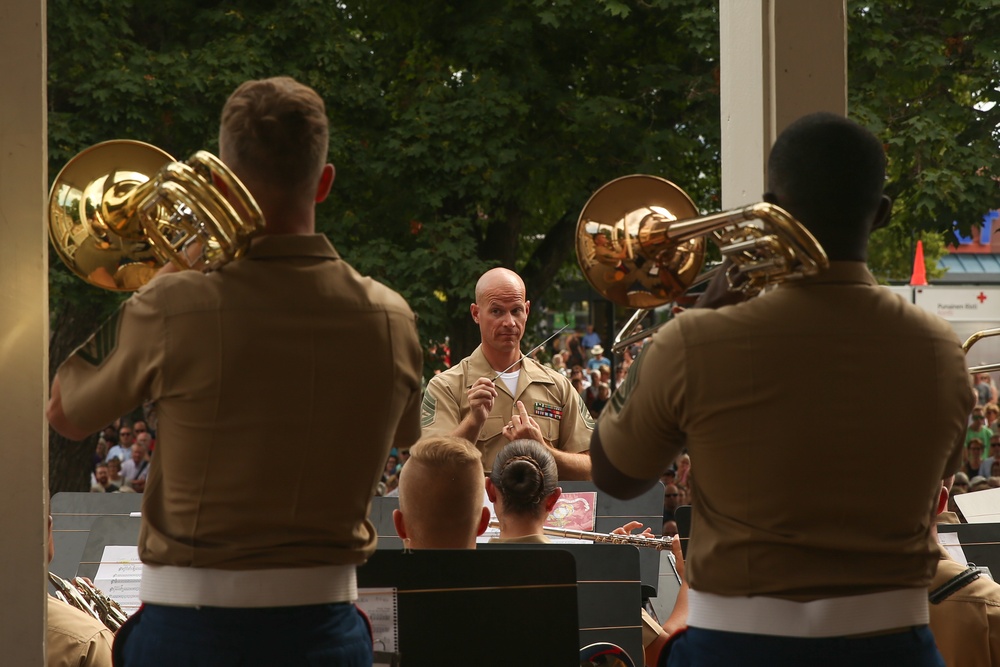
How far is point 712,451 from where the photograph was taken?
2.20 metres

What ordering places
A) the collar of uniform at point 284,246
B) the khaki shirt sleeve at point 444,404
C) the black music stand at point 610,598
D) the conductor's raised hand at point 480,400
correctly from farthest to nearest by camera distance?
1. the khaki shirt sleeve at point 444,404
2. the conductor's raised hand at point 480,400
3. the black music stand at point 610,598
4. the collar of uniform at point 284,246

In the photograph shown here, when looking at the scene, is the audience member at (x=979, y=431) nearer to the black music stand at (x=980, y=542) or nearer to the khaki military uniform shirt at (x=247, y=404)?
the black music stand at (x=980, y=542)

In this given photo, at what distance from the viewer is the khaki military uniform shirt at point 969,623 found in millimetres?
3375

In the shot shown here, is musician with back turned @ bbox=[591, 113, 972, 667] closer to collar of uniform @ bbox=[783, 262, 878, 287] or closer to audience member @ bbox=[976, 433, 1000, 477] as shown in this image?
collar of uniform @ bbox=[783, 262, 878, 287]

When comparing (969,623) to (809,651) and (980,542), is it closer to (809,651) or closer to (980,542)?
(980,542)

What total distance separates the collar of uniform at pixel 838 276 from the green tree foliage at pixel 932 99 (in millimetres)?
9018

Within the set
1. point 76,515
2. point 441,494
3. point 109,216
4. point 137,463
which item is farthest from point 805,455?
point 137,463

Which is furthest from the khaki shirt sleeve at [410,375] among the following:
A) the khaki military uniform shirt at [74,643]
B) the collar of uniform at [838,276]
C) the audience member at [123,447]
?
the audience member at [123,447]

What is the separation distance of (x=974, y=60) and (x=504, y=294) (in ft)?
24.8

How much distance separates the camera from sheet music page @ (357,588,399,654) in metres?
2.83

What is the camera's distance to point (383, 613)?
283 centimetres

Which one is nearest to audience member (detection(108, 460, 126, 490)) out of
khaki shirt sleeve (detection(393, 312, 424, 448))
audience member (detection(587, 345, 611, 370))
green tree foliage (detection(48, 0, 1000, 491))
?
green tree foliage (detection(48, 0, 1000, 491))

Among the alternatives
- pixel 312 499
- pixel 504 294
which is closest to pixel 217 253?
pixel 312 499

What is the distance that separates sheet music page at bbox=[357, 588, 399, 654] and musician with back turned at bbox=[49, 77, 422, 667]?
54 cm
